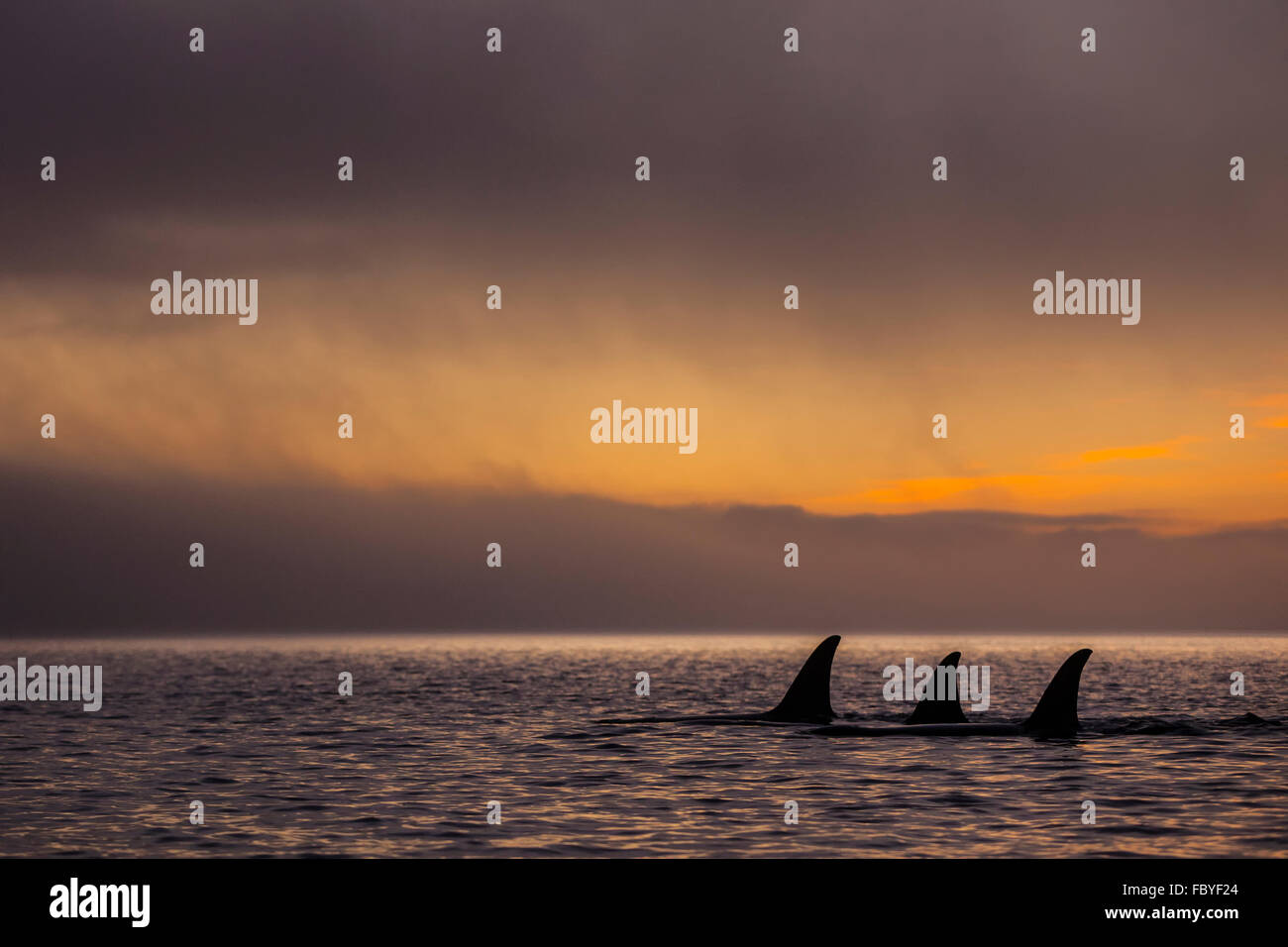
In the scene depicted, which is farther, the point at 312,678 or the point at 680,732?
the point at 312,678

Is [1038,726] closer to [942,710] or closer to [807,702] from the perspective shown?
[942,710]

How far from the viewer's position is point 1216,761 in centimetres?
2809

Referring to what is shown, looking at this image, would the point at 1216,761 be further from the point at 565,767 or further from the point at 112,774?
the point at 112,774

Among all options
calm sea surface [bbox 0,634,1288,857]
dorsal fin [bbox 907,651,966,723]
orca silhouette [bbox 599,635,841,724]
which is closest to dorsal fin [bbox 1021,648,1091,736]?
calm sea surface [bbox 0,634,1288,857]

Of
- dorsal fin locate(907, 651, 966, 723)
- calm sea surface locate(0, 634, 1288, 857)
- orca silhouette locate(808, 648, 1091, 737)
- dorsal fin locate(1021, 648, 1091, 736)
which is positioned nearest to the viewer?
calm sea surface locate(0, 634, 1288, 857)

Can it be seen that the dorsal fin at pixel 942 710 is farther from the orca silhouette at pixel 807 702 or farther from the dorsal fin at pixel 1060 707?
the orca silhouette at pixel 807 702

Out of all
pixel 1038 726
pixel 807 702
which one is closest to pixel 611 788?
pixel 1038 726

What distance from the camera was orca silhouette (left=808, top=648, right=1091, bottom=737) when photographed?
106 ft

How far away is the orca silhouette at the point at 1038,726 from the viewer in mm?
32219

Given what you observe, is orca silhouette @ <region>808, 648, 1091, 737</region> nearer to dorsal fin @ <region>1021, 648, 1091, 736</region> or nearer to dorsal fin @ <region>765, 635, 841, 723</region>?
dorsal fin @ <region>1021, 648, 1091, 736</region>

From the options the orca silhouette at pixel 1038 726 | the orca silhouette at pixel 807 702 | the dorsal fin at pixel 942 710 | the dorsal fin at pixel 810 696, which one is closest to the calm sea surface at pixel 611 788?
the orca silhouette at pixel 1038 726

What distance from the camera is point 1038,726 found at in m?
33.0
